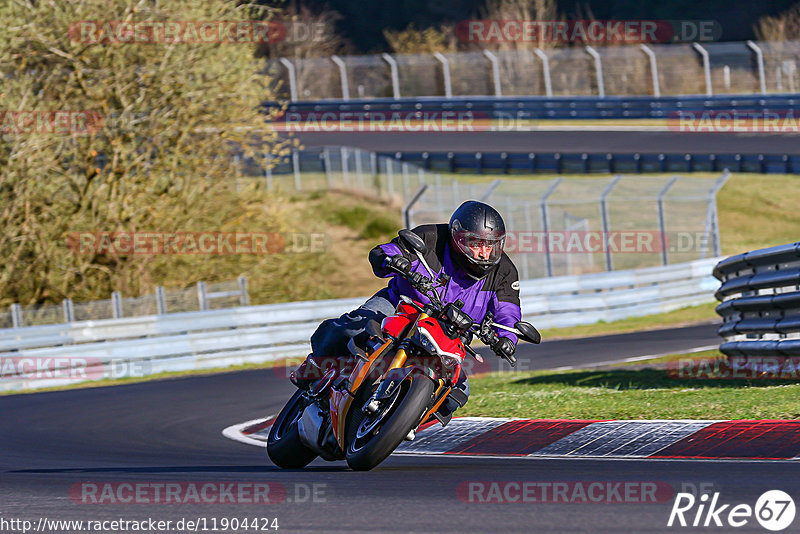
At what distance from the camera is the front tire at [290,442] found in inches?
310

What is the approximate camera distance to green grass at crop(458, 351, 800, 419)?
909cm

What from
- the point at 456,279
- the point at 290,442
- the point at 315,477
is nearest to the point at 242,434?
the point at 290,442

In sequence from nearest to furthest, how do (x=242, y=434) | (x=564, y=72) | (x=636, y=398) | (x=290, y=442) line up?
(x=290, y=442), (x=636, y=398), (x=242, y=434), (x=564, y=72)

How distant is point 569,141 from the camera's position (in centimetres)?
4088

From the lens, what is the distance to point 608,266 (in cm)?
2570

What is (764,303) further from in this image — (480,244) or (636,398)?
(480,244)

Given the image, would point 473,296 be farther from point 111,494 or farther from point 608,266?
point 608,266

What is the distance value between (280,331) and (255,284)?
5.93 meters

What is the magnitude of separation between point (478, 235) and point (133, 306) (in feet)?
44.6

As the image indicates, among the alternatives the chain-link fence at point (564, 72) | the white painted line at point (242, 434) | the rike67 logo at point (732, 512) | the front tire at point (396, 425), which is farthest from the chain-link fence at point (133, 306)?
the chain-link fence at point (564, 72)

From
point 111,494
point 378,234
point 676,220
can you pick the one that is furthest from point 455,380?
point 378,234

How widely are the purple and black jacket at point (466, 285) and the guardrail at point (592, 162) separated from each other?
28452mm

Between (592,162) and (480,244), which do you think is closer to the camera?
(480,244)

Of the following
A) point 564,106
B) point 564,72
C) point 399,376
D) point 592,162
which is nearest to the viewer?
point 399,376
